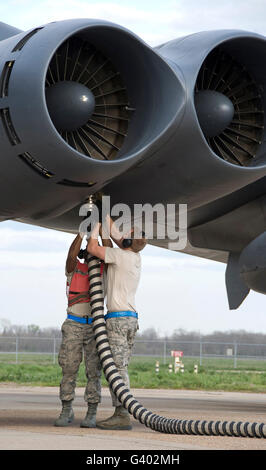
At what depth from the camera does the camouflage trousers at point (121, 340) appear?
7402 mm

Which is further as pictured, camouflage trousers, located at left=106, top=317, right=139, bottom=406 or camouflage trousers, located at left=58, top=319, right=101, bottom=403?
camouflage trousers, located at left=58, top=319, right=101, bottom=403

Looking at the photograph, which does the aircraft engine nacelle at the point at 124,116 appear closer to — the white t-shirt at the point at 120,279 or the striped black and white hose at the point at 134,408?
the white t-shirt at the point at 120,279

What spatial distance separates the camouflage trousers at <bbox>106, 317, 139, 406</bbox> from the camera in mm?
7402

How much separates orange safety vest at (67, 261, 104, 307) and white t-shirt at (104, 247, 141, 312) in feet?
0.76

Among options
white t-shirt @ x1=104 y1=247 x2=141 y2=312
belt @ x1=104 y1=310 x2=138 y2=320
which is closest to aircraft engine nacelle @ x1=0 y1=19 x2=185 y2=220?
white t-shirt @ x1=104 y1=247 x2=141 y2=312

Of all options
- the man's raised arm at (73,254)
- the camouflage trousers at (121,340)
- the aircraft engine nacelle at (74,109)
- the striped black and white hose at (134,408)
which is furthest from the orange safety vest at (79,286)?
the aircraft engine nacelle at (74,109)

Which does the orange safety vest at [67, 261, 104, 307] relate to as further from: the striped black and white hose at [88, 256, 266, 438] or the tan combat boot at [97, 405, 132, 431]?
the tan combat boot at [97, 405, 132, 431]

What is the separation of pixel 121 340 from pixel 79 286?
0.72m

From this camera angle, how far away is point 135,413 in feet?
23.2

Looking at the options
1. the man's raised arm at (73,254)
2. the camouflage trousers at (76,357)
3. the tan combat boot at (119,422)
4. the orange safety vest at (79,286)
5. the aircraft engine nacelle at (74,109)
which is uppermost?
the aircraft engine nacelle at (74,109)

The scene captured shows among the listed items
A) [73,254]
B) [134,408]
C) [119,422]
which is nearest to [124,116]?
[73,254]

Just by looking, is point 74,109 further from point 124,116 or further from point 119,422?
point 119,422

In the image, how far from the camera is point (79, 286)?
25.7 ft

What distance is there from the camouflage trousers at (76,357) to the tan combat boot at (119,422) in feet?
1.12
